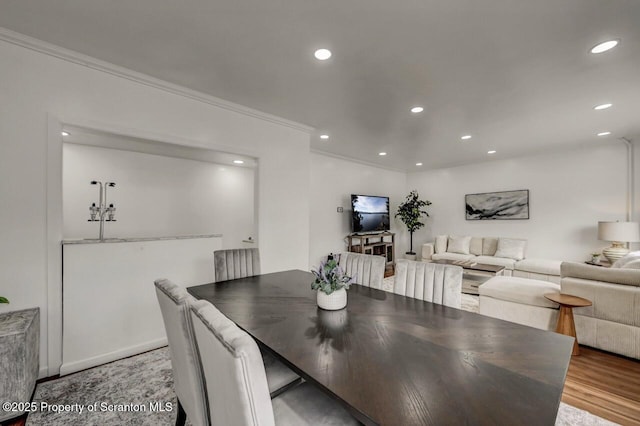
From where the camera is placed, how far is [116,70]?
7.71 ft

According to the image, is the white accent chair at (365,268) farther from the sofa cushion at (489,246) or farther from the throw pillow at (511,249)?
the sofa cushion at (489,246)

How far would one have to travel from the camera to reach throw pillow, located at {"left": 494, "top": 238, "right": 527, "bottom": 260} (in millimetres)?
5430

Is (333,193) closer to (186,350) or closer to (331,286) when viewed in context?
(331,286)

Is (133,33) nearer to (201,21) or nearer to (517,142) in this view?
(201,21)

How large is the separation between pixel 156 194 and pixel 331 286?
392 centimetres

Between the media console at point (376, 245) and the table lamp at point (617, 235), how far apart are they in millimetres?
3578

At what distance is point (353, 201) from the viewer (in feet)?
19.1

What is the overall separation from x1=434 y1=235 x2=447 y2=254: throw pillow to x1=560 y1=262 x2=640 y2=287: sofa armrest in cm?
345

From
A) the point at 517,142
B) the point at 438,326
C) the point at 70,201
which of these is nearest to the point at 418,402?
the point at 438,326

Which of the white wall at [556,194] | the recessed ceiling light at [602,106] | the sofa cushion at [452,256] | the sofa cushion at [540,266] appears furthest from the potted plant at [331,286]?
the white wall at [556,194]

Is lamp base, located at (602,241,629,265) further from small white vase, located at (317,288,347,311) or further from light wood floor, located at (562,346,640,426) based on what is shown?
small white vase, located at (317,288,347,311)

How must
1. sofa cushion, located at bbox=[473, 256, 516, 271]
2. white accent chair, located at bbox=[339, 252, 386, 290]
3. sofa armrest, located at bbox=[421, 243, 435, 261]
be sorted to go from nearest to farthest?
→ white accent chair, located at bbox=[339, 252, 386, 290]
sofa cushion, located at bbox=[473, 256, 516, 271]
sofa armrest, located at bbox=[421, 243, 435, 261]

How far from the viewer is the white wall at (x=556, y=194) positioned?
4.85 m

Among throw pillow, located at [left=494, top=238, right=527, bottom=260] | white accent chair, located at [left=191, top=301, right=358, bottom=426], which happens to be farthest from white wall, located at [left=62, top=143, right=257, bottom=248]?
throw pillow, located at [left=494, top=238, right=527, bottom=260]
